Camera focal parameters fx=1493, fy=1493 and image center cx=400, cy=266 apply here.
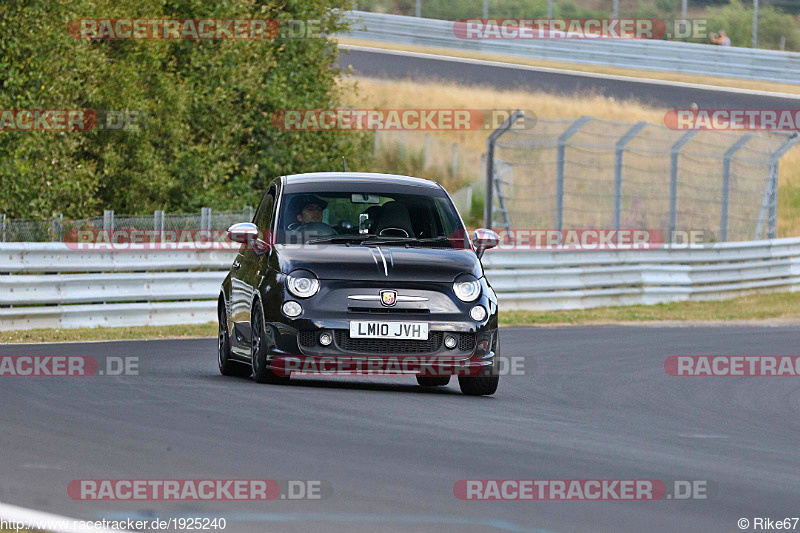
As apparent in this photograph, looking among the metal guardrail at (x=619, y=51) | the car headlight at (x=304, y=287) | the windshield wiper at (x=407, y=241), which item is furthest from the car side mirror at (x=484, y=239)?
the metal guardrail at (x=619, y=51)

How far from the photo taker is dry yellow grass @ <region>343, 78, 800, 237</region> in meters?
42.6

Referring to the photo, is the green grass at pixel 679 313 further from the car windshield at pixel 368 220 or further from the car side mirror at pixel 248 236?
the car side mirror at pixel 248 236

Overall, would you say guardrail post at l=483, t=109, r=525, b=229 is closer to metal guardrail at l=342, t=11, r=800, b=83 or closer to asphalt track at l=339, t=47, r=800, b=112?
metal guardrail at l=342, t=11, r=800, b=83

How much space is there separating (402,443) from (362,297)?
2.53m

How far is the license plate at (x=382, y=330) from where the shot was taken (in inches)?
404

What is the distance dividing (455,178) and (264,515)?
33137 millimetres

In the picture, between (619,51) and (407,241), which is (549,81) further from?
(407,241)

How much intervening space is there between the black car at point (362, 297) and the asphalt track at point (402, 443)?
0.26m

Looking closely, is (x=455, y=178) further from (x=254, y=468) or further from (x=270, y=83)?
(x=254, y=468)

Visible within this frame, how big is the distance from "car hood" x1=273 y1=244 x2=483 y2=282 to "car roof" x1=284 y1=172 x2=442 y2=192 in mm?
804

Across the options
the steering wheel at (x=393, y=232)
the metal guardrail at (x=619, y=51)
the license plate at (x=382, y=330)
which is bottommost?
the license plate at (x=382, y=330)

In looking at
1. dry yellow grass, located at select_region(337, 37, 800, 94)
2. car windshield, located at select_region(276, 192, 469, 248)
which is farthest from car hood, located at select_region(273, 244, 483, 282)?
dry yellow grass, located at select_region(337, 37, 800, 94)

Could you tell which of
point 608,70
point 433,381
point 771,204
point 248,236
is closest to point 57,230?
point 248,236

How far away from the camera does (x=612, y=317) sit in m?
22.3
